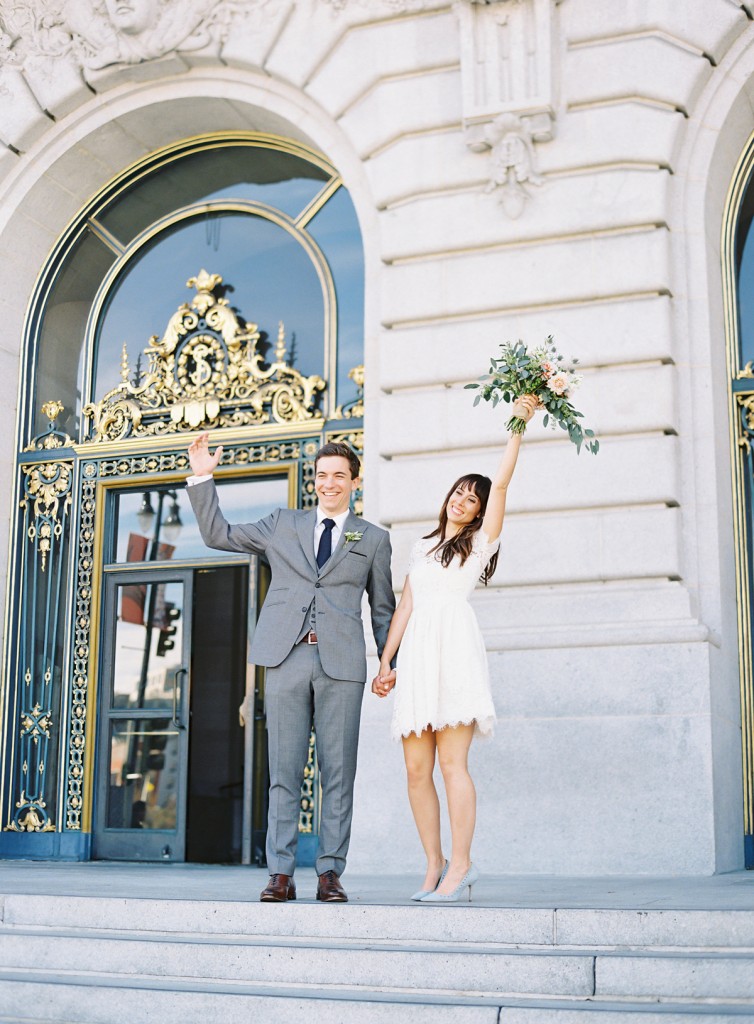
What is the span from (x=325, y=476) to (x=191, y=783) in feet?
28.2

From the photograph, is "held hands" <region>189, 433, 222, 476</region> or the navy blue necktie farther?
the navy blue necktie

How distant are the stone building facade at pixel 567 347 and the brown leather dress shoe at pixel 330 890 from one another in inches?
107

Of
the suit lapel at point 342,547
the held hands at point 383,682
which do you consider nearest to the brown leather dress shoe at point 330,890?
the held hands at point 383,682

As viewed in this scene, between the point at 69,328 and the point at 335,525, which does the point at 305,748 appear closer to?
the point at 335,525

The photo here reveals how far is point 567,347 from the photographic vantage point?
32.8 feet

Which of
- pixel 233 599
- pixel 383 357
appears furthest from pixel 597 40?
pixel 233 599

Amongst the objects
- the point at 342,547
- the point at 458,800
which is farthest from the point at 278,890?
the point at 342,547

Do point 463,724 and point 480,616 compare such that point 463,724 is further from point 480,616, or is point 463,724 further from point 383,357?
point 383,357

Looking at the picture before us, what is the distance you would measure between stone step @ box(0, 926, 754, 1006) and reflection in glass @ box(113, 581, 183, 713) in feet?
18.1

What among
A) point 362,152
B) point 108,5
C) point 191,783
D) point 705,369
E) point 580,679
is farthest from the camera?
point 191,783

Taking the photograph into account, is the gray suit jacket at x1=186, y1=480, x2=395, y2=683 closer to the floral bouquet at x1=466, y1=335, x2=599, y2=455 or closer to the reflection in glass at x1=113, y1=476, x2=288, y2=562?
the floral bouquet at x1=466, y1=335, x2=599, y2=455

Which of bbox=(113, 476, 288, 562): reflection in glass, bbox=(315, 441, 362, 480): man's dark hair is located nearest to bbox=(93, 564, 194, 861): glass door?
bbox=(113, 476, 288, 562): reflection in glass

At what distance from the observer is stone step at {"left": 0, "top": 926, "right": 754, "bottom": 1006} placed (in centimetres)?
531

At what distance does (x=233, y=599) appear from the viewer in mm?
15484
